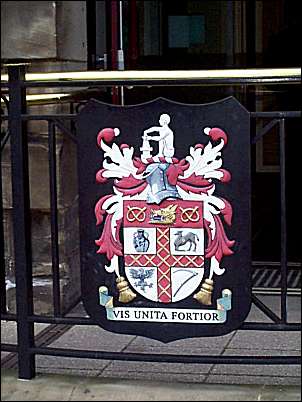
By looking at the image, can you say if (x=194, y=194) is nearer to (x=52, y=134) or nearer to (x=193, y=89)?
(x=52, y=134)

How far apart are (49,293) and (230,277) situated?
1.87m

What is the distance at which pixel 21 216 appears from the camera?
4.88 meters

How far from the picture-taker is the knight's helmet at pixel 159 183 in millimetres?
4594

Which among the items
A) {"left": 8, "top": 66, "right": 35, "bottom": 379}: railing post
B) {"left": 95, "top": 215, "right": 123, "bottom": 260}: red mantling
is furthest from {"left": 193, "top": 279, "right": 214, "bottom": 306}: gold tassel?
{"left": 8, "top": 66, "right": 35, "bottom": 379}: railing post

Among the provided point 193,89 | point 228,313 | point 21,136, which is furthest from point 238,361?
point 193,89

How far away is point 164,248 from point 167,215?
0.16 meters

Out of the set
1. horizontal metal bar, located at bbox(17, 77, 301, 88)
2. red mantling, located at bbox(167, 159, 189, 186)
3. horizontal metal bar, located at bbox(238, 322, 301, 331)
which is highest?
horizontal metal bar, located at bbox(17, 77, 301, 88)

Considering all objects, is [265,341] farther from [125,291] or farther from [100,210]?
[100,210]

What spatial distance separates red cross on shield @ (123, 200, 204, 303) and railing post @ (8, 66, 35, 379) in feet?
1.81

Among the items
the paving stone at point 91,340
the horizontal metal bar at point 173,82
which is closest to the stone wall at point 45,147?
the paving stone at point 91,340

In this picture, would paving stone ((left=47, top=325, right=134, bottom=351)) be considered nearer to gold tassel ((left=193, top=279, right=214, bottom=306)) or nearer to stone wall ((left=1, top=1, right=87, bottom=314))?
stone wall ((left=1, top=1, right=87, bottom=314))

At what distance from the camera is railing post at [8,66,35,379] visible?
15.9 feet

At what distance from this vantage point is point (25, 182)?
16.1ft

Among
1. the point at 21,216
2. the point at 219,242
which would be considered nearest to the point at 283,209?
the point at 219,242
